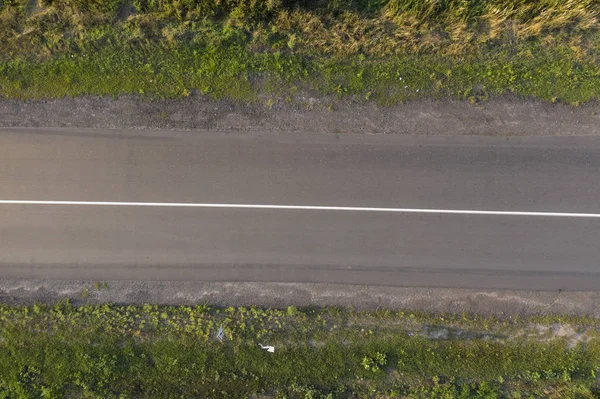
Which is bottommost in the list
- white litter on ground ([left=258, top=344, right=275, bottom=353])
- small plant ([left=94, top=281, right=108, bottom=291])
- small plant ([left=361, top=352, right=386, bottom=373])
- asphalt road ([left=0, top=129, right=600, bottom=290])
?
small plant ([left=361, top=352, right=386, bottom=373])

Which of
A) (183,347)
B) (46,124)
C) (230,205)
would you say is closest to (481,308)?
(230,205)

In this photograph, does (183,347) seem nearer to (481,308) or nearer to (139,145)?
(139,145)

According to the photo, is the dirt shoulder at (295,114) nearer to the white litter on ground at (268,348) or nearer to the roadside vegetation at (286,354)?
the roadside vegetation at (286,354)

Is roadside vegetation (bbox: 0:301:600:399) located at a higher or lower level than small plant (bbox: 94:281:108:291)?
lower

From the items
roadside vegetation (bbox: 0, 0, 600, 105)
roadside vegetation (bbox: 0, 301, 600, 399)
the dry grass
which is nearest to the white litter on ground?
roadside vegetation (bbox: 0, 301, 600, 399)

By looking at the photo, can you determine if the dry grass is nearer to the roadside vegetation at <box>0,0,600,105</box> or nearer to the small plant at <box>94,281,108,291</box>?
the roadside vegetation at <box>0,0,600,105</box>

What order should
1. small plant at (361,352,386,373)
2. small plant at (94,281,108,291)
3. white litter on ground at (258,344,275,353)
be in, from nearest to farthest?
small plant at (361,352,386,373) → white litter on ground at (258,344,275,353) → small plant at (94,281,108,291)

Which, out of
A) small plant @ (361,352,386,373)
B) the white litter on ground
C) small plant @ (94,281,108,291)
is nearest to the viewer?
small plant @ (361,352,386,373)
